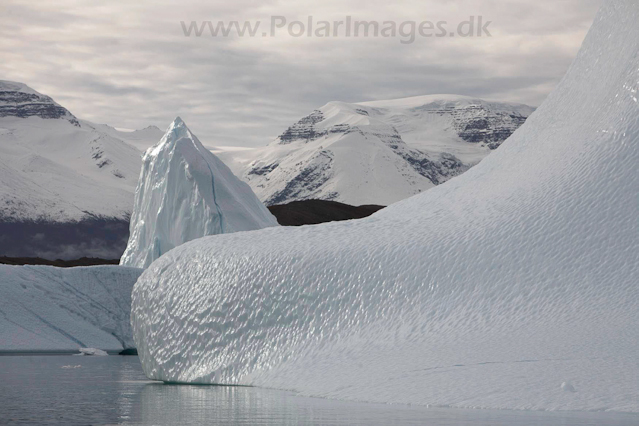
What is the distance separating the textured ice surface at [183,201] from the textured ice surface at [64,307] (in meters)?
2.14

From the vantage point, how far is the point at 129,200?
187 meters

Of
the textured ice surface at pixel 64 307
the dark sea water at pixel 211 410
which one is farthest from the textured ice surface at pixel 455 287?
the textured ice surface at pixel 64 307

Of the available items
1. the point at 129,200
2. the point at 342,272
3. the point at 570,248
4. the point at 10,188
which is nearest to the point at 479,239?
the point at 570,248

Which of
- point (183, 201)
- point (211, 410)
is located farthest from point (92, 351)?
point (211, 410)

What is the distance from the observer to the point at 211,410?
10.9m

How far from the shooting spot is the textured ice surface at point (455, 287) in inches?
499

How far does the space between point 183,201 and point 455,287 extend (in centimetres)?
2163

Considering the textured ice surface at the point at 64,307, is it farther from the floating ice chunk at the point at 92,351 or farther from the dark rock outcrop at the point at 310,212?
the dark rock outcrop at the point at 310,212

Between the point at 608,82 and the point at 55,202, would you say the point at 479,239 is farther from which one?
the point at 55,202

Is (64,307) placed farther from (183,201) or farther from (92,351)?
(183,201)

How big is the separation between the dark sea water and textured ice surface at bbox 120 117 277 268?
1860 cm

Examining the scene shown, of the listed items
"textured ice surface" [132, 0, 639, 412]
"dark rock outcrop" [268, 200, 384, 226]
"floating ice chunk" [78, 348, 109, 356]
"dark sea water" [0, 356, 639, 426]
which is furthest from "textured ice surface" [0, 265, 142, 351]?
"dark rock outcrop" [268, 200, 384, 226]

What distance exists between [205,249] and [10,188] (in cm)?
15716

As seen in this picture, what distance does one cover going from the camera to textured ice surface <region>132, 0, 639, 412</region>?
12.7 m
